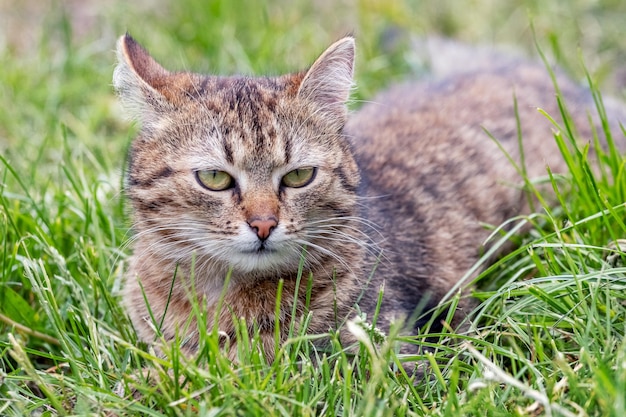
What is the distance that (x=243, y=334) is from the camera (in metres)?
2.71

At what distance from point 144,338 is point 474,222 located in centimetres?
184

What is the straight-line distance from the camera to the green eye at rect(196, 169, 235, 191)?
9.99 feet

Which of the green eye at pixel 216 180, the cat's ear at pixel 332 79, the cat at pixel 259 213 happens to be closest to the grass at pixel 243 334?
the cat at pixel 259 213

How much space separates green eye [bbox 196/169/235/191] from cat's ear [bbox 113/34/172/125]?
39 centimetres

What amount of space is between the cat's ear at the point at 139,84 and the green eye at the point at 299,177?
0.58 m

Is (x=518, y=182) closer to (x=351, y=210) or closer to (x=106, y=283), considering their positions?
(x=351, y=210)

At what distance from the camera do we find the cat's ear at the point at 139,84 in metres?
3.25

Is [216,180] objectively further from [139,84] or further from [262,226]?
[139,84]

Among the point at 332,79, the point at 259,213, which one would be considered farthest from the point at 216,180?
the point at 332,79

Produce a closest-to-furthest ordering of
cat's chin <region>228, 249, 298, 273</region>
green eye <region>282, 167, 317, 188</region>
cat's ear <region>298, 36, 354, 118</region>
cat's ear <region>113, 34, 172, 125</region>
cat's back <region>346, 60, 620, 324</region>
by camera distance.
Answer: cat's chin <region>228, 249, 298, 273</region>, green eye <region>282, 167, 317, 188</region>, cat's ear <region>113, 34, 172, 125</region>, cat's ear <region>298, 36, 354, 118</region>, cat's back <region>346, 60, 620, 324</region>

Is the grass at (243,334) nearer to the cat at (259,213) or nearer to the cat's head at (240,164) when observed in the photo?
the cat at (259,213)

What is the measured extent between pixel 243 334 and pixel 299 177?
2.43 ft

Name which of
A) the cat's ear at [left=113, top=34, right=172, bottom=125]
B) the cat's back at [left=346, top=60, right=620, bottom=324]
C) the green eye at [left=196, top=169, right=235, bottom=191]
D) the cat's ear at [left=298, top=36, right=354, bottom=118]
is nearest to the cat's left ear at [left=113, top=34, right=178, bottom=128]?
the cat's ear at [left=113, top=34, right=172, bottom=125]

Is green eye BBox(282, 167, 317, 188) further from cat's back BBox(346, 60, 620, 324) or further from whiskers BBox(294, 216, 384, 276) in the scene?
cat's back BBox(346, 60, 620, 324)
